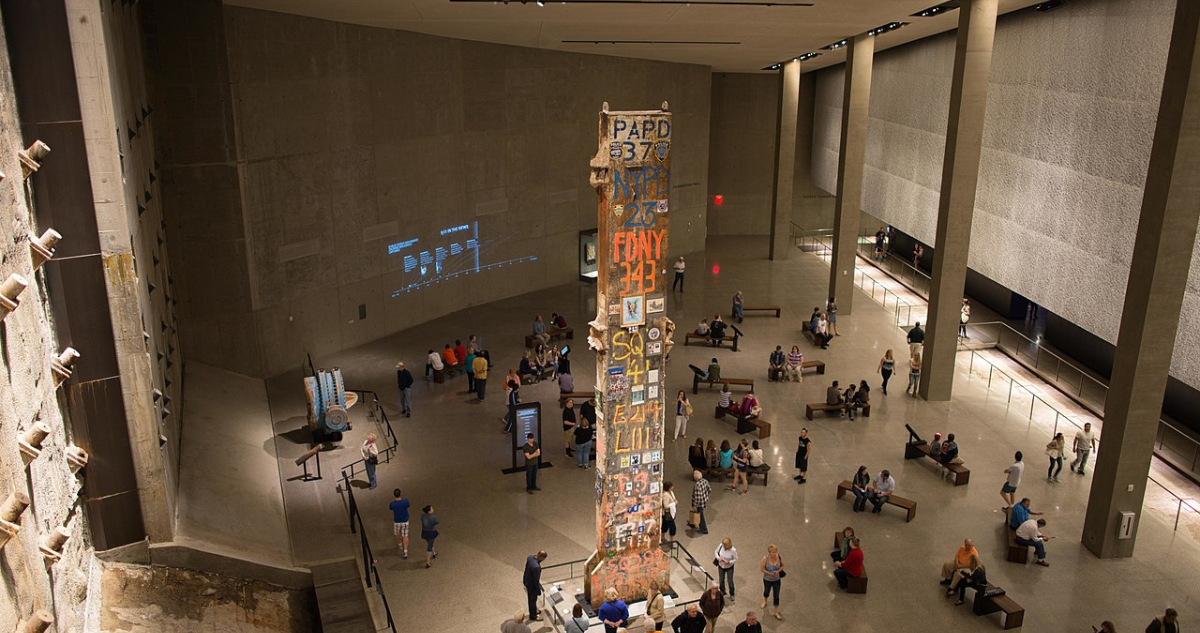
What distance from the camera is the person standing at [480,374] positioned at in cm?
1989

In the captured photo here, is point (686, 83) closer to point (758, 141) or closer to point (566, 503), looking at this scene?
point (758, 141)

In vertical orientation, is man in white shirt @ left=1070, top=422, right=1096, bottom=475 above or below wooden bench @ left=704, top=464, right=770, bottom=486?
above

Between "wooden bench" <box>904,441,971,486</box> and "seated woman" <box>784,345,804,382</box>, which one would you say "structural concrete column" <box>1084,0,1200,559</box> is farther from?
"seated woman" <box>784,345,804,382</box>

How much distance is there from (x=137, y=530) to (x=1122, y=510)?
14.0 meters

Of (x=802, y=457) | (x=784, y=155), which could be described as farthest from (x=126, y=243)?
(x=784, y=155)

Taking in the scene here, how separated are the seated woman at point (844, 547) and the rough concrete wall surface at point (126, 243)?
922 centimetres

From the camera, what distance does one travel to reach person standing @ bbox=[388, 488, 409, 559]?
1384 cm

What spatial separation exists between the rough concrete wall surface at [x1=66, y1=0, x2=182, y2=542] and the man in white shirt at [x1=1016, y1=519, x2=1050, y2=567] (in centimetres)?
1212

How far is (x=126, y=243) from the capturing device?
11156 mm

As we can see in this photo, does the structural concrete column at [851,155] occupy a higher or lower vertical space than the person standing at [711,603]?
higher

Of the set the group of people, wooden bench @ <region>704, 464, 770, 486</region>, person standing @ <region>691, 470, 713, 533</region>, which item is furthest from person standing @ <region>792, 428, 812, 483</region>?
the group of people

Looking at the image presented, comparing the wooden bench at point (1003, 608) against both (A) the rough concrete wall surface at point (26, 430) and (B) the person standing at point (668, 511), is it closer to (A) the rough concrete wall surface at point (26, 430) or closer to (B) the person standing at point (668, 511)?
(B) the person standing at point (668, 511)

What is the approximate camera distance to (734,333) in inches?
989

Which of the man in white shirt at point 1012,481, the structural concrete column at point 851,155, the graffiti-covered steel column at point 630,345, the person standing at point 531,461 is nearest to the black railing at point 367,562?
the graffiti-covered steel column at point 630,345
